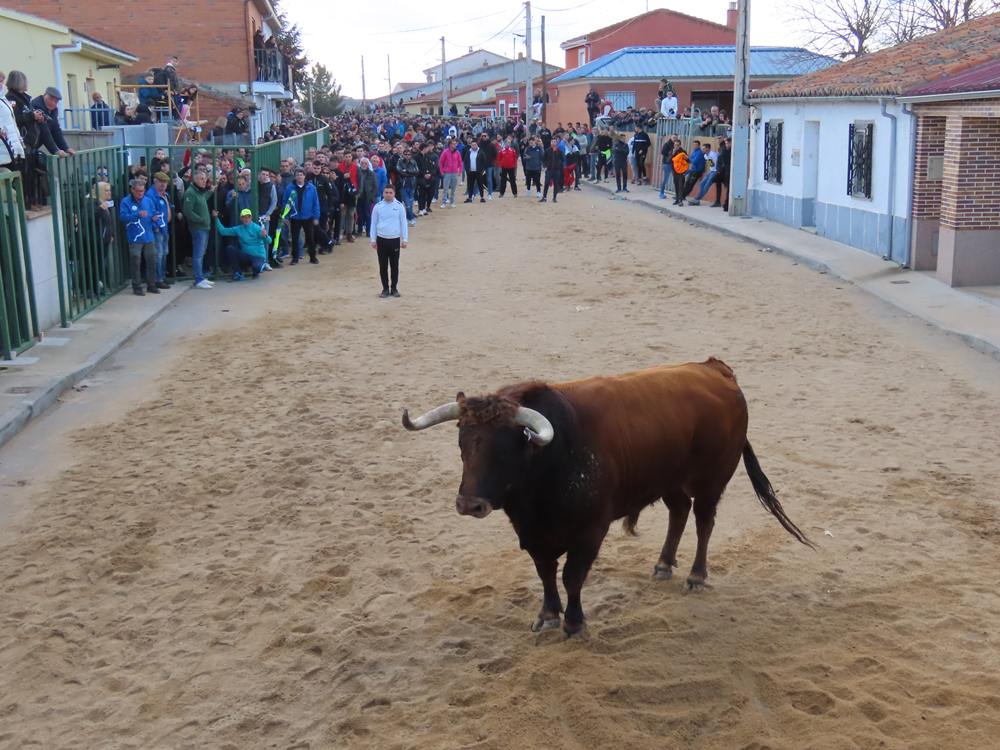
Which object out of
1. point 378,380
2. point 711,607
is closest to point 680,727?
point 711,607

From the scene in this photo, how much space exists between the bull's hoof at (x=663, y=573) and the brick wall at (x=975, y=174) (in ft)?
39.8

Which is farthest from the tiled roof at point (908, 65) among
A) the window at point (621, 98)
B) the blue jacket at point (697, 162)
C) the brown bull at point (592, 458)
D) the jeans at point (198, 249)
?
the window at point (621, 98)

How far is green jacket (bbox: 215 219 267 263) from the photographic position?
18.8m

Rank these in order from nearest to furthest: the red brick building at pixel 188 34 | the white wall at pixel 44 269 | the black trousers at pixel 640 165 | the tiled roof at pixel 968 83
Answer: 1. the white wall at pixel 44 269
2. the tiled roof at pixel 968 83
3. the black trousers at pixel 640 165
4. the red brick building at pixel 188 34

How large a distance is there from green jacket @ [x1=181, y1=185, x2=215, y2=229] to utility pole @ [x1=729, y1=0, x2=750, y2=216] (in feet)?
46.3

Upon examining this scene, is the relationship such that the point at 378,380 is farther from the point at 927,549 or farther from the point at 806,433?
the point at 927,549

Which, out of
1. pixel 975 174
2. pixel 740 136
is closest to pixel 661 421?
pixel 975 174

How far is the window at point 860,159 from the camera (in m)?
20.3

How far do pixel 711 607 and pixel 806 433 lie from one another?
3.72m

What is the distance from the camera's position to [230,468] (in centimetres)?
907

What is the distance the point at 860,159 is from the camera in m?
20.7

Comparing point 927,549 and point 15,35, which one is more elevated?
point 15,35

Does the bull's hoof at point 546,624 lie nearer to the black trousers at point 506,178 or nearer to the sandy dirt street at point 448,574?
the sandy dirt street at point 448,574

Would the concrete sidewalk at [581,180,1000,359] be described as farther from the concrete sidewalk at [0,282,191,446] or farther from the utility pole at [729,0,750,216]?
the concrete sidewalk at [0,282,191,446]
